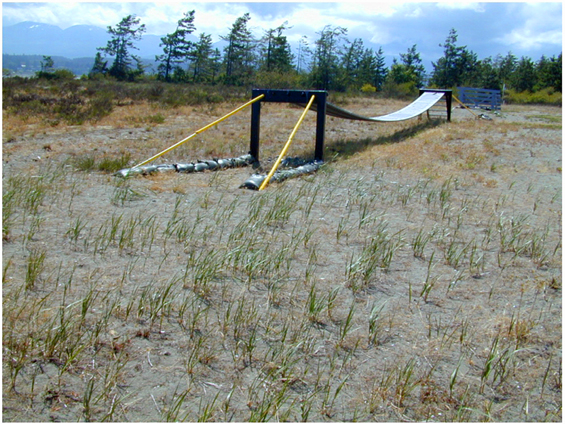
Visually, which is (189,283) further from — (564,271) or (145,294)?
(564,271)

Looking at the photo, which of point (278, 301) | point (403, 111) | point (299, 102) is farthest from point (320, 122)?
point (278, 301)

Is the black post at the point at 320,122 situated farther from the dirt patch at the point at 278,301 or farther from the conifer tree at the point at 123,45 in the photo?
the conifer tree at the point at 123,45

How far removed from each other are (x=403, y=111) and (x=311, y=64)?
23930 millimetres

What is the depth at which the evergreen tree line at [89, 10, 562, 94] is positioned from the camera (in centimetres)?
3719

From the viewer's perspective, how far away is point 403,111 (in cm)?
1435

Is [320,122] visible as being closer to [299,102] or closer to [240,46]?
[299,102]

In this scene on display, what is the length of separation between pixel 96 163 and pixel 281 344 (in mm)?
5847

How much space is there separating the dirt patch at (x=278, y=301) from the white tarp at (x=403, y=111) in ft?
11.3

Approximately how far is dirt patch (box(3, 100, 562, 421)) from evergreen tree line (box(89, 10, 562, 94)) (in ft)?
98.4

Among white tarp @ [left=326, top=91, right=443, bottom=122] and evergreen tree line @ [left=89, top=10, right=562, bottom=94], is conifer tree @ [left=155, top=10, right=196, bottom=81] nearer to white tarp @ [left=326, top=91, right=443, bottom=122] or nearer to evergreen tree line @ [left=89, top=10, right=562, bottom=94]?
evergreen tree line @ [left=89, top=10, right=562, bottom=94]

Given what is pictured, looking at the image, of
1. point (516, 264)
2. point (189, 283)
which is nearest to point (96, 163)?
point (189, 283)

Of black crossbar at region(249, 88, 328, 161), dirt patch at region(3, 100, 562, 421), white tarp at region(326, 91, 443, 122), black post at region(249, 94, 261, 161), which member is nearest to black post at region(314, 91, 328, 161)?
black crossbar at region(249, 88, 328, 161)

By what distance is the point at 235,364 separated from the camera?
265 centimetres

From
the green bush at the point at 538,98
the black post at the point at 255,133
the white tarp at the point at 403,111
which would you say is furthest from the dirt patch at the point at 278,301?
the green bush at the point at 538,98
